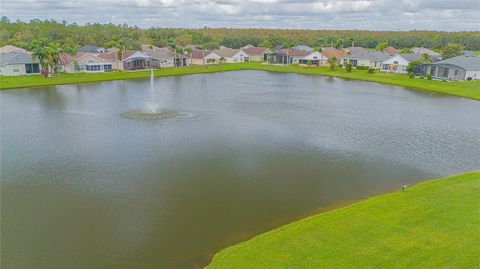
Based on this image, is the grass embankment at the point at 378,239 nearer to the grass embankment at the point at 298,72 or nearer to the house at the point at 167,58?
the grass embankment at the point at 298,72

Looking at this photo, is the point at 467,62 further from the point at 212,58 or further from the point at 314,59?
the point at 212,58

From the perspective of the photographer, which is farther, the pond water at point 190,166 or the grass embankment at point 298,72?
the grass embankment at point 298,72

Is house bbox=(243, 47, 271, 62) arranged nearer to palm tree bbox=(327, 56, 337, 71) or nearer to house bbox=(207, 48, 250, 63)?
house bbox=(207, 48, 250, 63)

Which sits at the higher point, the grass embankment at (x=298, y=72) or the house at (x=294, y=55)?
the house at (x=294, y=55)

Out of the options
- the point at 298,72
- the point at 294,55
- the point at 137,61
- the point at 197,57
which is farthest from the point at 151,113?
the point at 294,55

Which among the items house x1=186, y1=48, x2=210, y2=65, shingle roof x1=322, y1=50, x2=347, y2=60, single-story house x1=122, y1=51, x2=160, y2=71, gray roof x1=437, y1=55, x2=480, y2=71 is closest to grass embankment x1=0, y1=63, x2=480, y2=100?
single-story house x1=122, y1=51, x2=160, y2=71

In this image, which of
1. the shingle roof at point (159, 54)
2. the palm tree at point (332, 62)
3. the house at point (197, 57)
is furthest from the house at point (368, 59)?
the shingle roof at point (159, 54)
